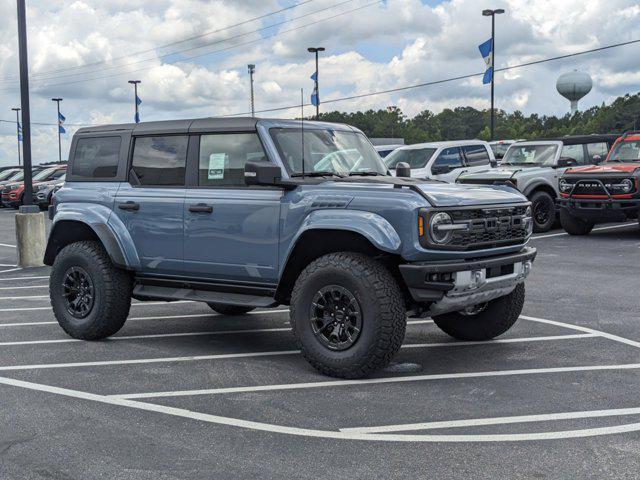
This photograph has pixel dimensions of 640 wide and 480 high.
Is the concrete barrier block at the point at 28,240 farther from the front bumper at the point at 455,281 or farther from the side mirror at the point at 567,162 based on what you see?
the front bumper at the point at 455,281

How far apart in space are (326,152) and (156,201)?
155cm

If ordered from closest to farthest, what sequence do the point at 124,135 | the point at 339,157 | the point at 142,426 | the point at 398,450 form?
the point at 398,450 < the point at 142,426 < the point at 339,157 < the point at 124,135

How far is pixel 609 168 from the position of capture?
53.4 feet

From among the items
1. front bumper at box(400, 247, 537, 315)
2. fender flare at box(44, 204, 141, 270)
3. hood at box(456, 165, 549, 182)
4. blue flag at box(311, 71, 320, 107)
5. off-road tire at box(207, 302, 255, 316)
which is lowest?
off-road tire at box(207, 302, 255, 316)

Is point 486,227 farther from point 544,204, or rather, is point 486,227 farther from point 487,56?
point 487,56

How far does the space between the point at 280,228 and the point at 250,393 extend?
1.37 m

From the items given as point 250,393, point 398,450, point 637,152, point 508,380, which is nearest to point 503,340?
point 508,380

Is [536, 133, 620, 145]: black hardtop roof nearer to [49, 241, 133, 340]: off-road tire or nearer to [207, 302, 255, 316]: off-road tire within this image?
[207, 302, 255, 316]: off-road tire

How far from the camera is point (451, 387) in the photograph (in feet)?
19.9

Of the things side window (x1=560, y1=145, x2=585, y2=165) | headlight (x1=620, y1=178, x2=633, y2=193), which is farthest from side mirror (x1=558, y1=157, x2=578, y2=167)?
headlight (x1=620, y1=178, x2=633, y2=193)

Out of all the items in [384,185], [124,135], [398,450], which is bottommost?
[398,450]

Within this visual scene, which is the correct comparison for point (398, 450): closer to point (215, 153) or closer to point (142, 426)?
point (142, 426)

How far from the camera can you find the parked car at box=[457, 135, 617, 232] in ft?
57.1

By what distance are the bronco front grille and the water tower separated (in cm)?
9569
